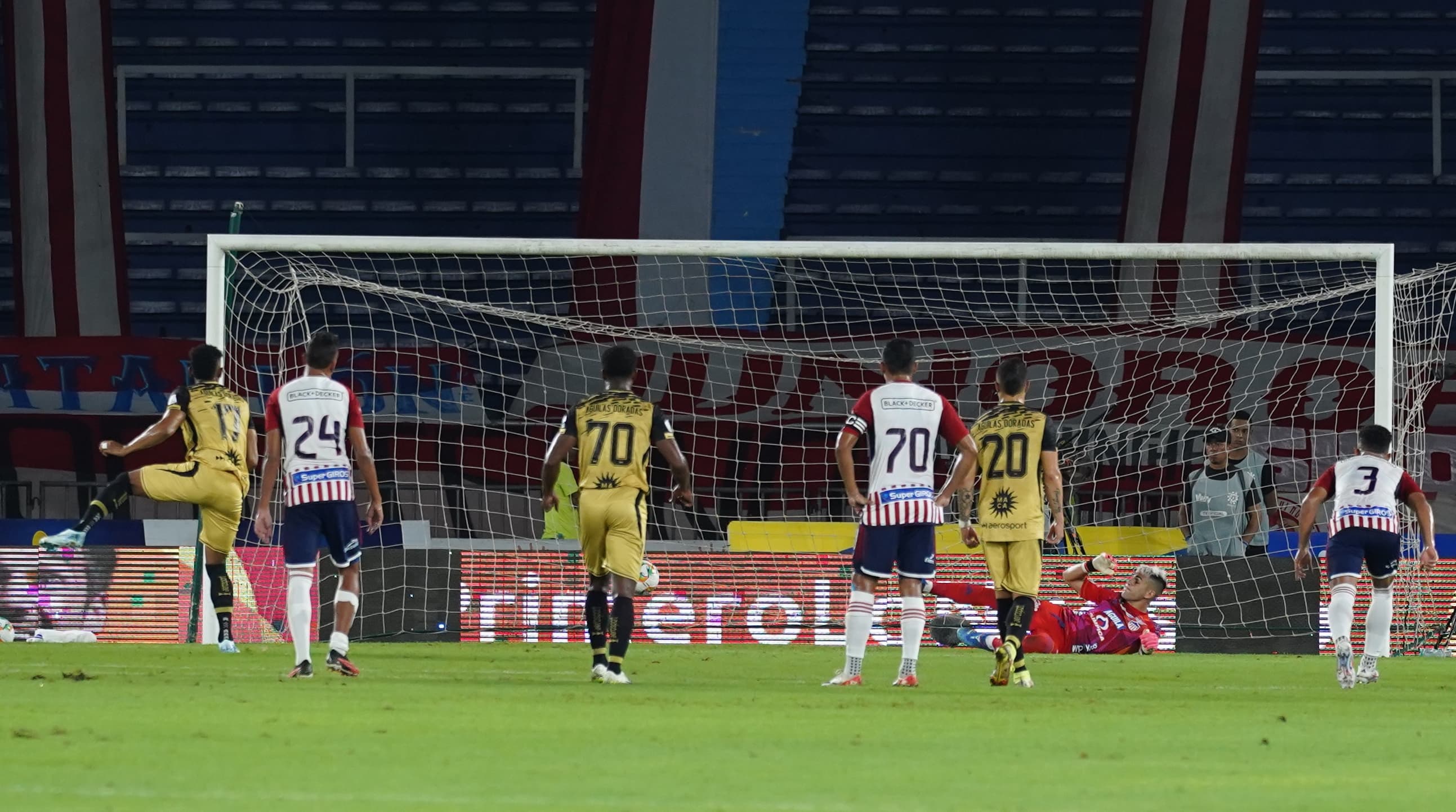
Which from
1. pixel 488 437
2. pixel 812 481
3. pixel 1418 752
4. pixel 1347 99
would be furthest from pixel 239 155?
pixel 1418 752

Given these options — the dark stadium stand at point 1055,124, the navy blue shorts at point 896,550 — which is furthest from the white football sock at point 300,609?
the dark stadium stand at point 1055,124

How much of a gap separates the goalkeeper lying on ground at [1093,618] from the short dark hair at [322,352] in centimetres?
606

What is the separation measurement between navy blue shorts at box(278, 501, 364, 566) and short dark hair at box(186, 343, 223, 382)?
266 cm

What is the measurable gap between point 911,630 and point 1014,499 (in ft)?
3.12

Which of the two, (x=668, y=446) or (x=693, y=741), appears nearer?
(x=693, y=741)

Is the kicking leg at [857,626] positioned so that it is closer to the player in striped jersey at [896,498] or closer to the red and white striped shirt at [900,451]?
the player in striped jersey at [896,498]

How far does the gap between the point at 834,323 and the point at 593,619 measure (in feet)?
37.4

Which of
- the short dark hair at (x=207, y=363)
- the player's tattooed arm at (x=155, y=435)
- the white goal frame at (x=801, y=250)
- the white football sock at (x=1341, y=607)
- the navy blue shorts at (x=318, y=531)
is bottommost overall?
the white football sock at (x=1341, y=607)

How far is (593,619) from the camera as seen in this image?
33.7ft

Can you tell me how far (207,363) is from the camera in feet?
41.2

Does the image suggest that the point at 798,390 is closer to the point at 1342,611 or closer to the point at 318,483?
the point at 1342,611

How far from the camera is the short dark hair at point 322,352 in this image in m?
10.3

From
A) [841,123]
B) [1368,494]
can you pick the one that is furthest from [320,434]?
[841,123]

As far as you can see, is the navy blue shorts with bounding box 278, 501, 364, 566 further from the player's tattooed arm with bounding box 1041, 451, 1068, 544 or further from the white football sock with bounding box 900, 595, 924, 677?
the player's tattooed arm with bounding box 1041, 451, 1068, 544
